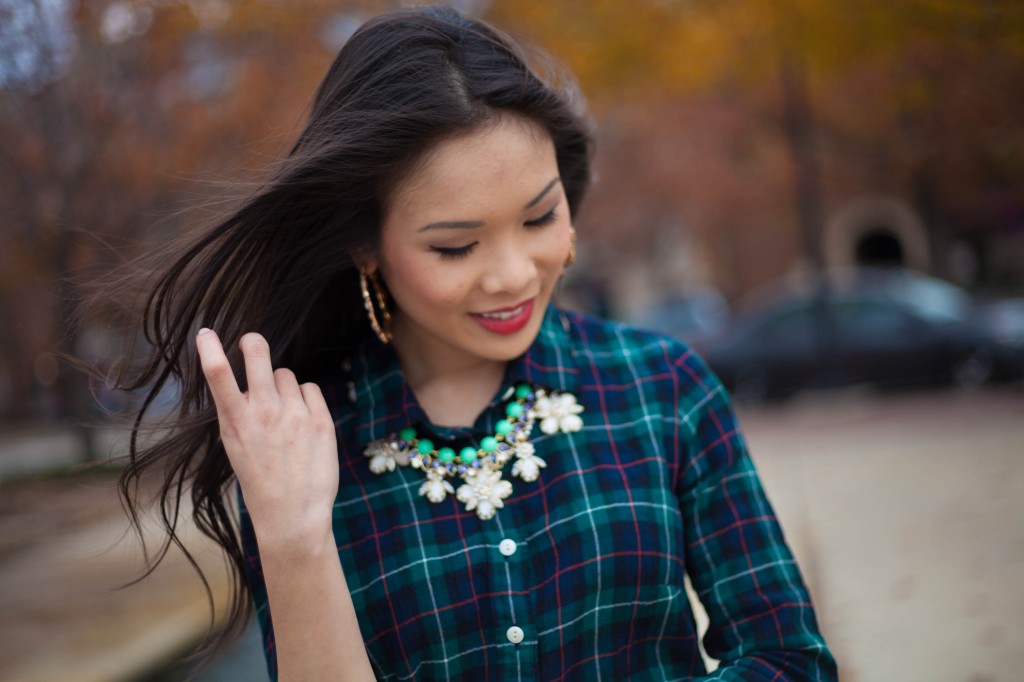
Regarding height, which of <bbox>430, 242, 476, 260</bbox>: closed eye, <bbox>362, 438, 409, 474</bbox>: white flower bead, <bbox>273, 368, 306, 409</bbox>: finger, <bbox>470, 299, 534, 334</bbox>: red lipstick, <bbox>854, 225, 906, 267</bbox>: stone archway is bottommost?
<bbox>362, 438, 409, 474</bbox>: white flower bead

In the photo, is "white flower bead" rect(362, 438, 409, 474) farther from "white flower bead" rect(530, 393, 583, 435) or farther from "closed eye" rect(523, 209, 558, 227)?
"closed eye" rect(523, 209, 558, 227)

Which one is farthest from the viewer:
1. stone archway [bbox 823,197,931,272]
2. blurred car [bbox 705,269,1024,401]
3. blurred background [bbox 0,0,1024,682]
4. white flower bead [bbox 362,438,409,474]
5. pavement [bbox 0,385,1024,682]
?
stone archway [bbox 823,197,931,272]

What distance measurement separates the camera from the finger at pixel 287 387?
152cm

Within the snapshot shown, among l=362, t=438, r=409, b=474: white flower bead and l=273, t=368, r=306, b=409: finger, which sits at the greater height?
l=273, t=368, r=306, b=409: finger

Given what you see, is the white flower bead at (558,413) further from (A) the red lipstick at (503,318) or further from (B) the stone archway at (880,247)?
(B) the stone archway at (880,247)

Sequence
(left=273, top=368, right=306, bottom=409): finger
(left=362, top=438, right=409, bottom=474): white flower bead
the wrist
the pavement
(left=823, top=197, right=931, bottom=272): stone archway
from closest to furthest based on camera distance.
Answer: the wrist < (left=273, top=368, right=306, bottom=409): finger < (left=362, top=438, right=409, bottom=474): white flower bead < the pavement < (left=823, top=197, right=931, bottom=272): stone archway

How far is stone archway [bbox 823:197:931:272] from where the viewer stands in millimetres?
23812

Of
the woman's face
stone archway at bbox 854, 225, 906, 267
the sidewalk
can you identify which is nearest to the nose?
the woman's face

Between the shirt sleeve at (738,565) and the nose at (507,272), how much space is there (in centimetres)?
39

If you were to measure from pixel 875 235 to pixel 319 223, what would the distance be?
25098 mm

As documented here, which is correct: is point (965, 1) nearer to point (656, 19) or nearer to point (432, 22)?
point (656, 19)

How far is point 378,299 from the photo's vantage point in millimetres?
1880

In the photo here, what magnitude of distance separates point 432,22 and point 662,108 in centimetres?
1779

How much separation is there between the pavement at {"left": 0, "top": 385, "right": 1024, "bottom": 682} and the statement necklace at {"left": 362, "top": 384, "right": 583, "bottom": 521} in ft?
2.37
